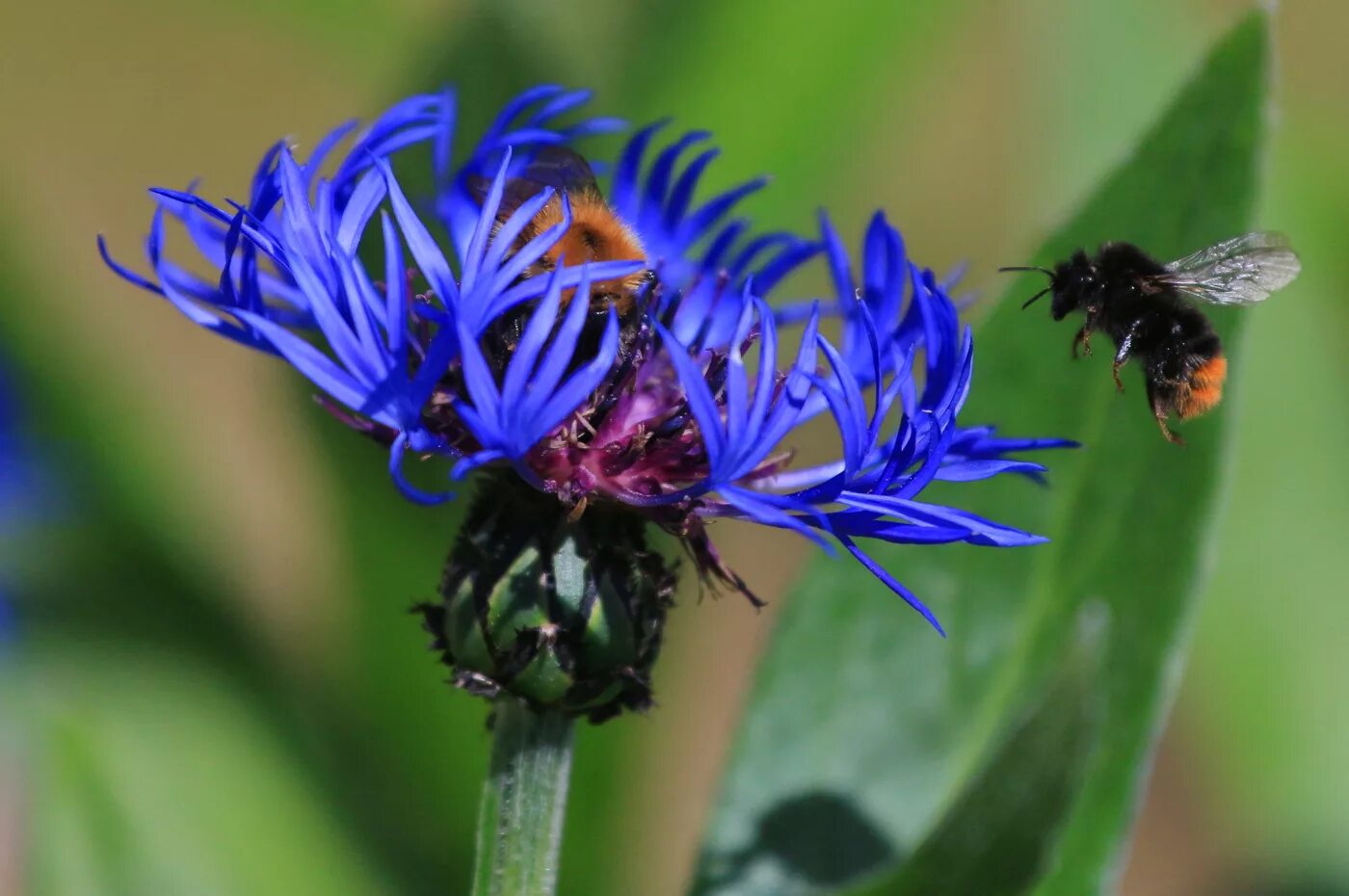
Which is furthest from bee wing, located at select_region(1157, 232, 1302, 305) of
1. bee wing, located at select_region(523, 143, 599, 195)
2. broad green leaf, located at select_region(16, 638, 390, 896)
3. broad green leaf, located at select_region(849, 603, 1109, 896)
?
broad green leaf, located at select_region(16, 638, 390, 896)

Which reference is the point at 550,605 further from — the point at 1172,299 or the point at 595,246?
the point at 1172,299

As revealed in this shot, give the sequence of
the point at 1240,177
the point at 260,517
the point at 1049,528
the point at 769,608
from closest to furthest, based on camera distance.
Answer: the point at 1240,177 < the point at 1049,528 < the point at 769,608 < the point at 260,517

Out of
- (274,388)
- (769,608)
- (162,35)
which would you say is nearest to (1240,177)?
(274,388)

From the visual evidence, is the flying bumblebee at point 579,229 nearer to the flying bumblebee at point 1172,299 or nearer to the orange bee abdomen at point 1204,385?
the flying bumblebee at point 1172,299

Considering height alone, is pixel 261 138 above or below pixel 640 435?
above

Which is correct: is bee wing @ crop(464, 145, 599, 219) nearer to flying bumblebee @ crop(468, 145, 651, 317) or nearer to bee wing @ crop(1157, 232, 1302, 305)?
flying bumblebee @ crop(468, 145, 651, 317)

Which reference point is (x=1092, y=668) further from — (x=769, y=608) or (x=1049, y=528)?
(x=769, y=608)

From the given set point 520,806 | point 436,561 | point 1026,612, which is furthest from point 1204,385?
point 436,561

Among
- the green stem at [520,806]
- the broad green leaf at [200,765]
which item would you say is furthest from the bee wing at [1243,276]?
the broad green leaf at [200,765]
